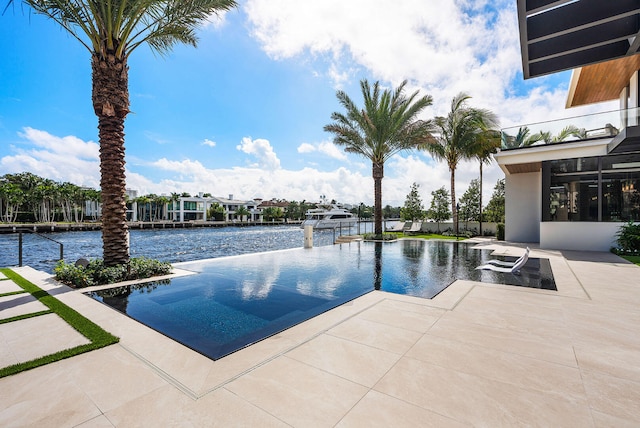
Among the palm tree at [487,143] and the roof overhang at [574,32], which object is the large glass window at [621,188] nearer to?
the palm tree at [487,143]

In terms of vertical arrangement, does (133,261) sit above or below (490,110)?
below

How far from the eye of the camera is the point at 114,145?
7867mm

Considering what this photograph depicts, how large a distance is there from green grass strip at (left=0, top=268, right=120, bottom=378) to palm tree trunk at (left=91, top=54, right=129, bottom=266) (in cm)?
186

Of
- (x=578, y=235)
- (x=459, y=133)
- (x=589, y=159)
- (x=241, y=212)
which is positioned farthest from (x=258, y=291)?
(x=241, y=212)

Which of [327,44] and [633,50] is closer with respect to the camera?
[633,50]

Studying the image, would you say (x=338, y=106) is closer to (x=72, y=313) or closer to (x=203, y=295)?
(x=203, y=295)

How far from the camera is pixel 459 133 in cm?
2227

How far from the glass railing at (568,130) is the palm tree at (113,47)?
48.4ft

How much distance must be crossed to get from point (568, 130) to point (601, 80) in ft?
10.7

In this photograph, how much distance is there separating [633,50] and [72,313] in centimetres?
1209

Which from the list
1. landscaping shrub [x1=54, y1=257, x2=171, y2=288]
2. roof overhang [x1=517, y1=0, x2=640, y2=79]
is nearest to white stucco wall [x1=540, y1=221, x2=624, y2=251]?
roof overhang [x1=517, y1=0, x2=640, y2=79]

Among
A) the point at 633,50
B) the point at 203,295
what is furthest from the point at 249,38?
the point at 633,50

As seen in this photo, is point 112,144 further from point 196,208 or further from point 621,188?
point 196,208

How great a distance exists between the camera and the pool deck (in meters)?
2.49
